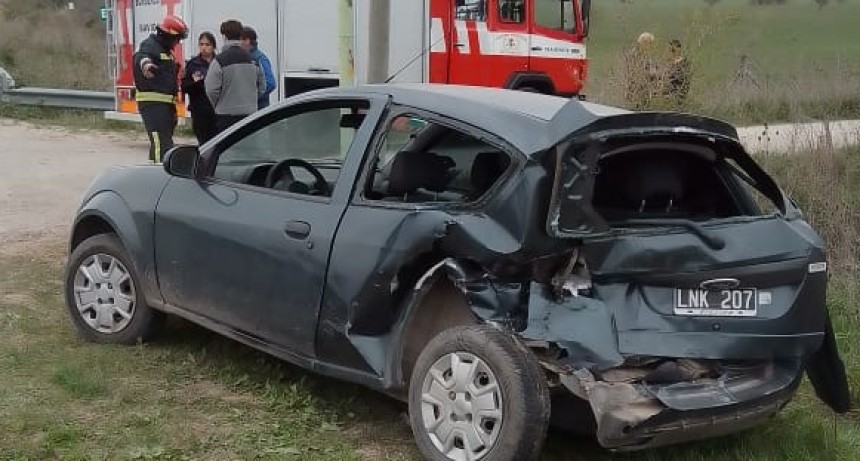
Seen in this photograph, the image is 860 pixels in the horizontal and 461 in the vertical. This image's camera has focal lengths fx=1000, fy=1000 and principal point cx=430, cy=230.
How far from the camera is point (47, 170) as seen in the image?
12273 mm

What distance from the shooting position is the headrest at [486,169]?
4.03m

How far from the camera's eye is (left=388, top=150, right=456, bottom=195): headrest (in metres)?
4.31

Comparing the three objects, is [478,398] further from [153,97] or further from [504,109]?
[153,97]

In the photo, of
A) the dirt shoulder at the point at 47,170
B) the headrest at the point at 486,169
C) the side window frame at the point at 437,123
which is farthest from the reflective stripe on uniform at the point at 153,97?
the headrest at the point at 486,169

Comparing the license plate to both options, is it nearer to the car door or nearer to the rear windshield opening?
the rear windshield opening

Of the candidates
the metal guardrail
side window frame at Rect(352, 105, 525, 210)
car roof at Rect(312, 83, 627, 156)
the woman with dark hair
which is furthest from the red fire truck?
side window frame at Rect(352, 105, 525, 210)

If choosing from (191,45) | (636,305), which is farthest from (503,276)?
(191,45)

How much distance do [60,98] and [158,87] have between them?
10.4 meters

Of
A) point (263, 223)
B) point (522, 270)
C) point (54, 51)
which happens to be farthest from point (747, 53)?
point (54, 51)

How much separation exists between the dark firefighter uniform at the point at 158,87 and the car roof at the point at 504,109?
5.61 metres

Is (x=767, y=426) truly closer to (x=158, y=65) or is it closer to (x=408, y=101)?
(x=408, y=101)

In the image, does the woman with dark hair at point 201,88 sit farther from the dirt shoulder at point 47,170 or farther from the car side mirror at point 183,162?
the car side mirror at point 183,162

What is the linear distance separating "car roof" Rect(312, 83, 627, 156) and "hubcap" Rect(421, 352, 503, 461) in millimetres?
853

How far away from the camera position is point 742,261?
148 inches
